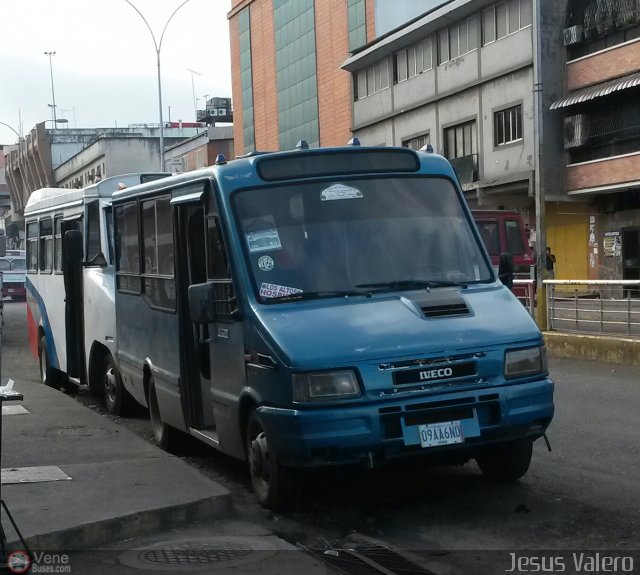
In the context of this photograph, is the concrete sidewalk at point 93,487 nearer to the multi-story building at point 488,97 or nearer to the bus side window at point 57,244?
the bus side window at point 57,244

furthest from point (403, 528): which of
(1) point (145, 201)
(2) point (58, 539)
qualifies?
(1) point (145, 201)

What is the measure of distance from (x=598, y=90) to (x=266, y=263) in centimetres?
2933

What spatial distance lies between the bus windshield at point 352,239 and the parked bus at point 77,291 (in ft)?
15.1

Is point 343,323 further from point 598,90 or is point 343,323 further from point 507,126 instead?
point 507,126

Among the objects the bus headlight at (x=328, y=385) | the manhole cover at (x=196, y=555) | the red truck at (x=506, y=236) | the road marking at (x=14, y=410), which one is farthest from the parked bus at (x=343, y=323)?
the red truck at (x=506, y=236)

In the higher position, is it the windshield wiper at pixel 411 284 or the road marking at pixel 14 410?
the windshield wiper at pixel 411 284

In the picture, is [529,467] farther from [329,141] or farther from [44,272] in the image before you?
[329,141]

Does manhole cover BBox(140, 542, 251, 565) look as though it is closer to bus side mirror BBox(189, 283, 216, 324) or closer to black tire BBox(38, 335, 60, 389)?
bus side mirror BBox(189, 283, 216, 324)

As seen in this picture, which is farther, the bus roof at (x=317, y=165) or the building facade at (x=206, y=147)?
the building facade at (x=206, y=147)

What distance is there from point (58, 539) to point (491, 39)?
1375 inches

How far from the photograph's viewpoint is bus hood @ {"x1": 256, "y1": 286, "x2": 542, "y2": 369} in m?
6.62

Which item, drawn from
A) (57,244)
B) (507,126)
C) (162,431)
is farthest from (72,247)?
(507,126)

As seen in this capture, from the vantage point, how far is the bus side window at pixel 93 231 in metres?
13.0

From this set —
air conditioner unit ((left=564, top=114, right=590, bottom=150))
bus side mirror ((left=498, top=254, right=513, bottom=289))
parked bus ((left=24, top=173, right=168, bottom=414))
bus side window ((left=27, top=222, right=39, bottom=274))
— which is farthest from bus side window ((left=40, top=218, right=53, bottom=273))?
air conditioner unit ((left=564, top=114, right=590, bottom=150))
